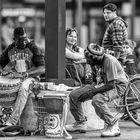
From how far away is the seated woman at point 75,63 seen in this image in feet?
32.9

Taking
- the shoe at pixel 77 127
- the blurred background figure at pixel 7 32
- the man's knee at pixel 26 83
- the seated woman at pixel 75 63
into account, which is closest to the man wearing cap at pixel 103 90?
the shoe at pixel 77 127

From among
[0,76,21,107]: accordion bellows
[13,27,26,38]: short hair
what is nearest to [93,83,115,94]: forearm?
[0,76,21,107]: accordion bellows

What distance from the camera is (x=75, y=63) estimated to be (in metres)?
10.1

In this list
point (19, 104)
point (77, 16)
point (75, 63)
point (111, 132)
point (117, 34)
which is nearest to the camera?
point (111, 132)

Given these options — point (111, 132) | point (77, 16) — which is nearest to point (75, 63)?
point (111, 132)

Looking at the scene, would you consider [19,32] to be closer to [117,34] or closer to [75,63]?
[75,63]

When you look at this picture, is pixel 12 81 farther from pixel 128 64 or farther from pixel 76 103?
pixel 128 64

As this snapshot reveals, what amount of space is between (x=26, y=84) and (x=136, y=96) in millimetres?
1603

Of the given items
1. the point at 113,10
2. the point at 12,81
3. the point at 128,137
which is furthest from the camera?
the point at 113,10

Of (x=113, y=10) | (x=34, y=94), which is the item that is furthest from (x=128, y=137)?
(x=113, y=10)

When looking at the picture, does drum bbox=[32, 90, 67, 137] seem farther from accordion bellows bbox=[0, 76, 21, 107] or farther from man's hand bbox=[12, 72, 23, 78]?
man's hand bbox=[12, 72, 23, 78]

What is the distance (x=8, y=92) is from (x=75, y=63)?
175cm

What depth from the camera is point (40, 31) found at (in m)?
20.9

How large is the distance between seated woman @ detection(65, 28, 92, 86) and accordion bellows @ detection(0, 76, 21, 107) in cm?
141
